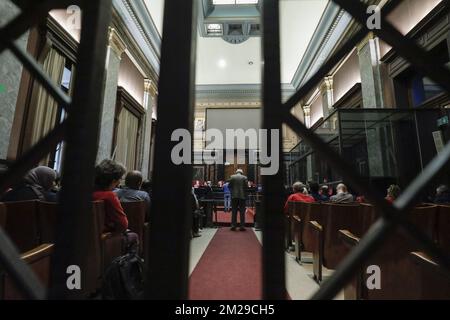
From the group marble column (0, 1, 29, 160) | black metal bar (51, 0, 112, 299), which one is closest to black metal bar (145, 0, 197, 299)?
black metal bar (51, 0, 112, 299)

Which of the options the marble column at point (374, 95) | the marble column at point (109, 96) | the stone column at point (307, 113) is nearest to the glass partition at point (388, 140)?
the marble column at point (374, 95)

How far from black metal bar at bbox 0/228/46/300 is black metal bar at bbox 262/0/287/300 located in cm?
45

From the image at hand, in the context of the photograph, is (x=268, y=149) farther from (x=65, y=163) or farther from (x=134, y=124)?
(x=134, y=124)

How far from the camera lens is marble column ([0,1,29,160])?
3.43 metres

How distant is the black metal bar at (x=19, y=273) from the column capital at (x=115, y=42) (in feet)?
22.8

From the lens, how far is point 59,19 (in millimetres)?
4918

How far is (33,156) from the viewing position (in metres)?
0.55

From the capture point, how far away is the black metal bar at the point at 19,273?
1.61ft

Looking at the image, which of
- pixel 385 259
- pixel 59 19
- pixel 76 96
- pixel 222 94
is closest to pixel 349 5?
pixel 76 96

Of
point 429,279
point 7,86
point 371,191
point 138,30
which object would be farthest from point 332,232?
point 138,30

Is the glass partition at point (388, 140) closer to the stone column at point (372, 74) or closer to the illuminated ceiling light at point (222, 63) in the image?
the stone column at point (372, 74)
